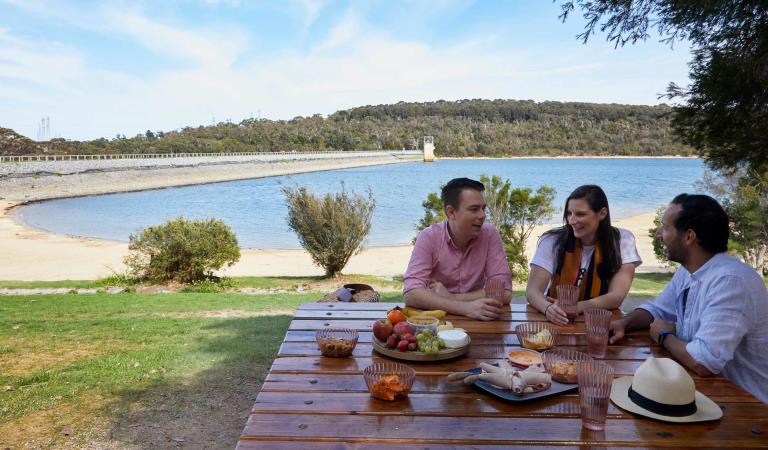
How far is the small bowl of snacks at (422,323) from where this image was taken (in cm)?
247

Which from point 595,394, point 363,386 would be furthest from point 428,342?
point 595,394

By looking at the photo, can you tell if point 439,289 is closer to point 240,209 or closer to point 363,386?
point 363,386

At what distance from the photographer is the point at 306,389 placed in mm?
2043

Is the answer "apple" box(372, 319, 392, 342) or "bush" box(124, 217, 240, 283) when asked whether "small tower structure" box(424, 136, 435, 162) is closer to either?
"bush" box(124, 217, 240, 283)

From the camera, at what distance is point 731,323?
2205mm

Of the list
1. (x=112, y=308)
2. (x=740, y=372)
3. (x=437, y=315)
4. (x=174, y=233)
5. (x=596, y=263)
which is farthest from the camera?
(x=174, y=233)

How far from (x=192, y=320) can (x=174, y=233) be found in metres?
3.87

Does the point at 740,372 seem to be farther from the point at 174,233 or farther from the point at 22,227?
the point at 22,227

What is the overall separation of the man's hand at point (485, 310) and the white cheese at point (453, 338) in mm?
548

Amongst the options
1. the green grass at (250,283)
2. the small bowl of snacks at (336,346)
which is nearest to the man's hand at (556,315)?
the small bowl of snacks at (336,346)

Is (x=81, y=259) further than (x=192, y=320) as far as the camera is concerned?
Yes

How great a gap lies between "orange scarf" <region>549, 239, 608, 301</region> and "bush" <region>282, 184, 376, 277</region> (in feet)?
25.8

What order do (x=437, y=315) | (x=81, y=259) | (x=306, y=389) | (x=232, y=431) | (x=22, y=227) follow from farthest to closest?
(x=22, y=227) → (x=81, y=259) → (x=232, y=431) → (x=437, y=315) → (x=306, y=389)

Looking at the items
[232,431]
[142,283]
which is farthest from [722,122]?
[142,283]
